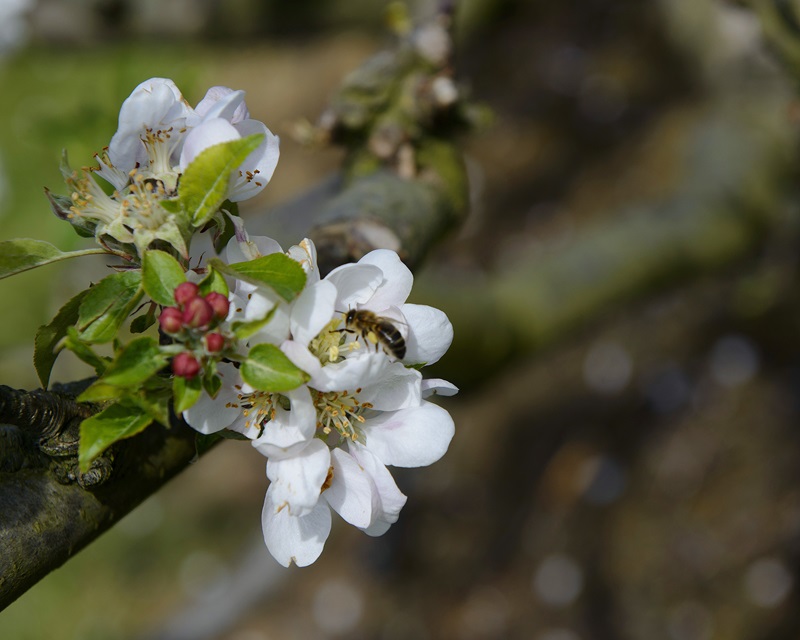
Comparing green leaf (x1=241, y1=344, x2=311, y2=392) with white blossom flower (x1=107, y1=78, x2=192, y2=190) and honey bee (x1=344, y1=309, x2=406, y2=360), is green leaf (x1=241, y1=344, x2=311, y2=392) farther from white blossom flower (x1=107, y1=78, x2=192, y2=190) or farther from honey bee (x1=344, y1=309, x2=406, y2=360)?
white blossom flower (x1=107, y1=78, x2=192, y2=190)

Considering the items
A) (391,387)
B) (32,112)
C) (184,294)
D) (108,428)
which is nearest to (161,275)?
(184,294)

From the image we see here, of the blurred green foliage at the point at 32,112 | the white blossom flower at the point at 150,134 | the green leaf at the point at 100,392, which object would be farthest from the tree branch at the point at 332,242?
the blurred green foliage at the point at 32,112

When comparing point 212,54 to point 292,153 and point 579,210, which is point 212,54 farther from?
point 579,210

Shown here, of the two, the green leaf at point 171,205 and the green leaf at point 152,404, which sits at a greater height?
the green leaf at point 171,205

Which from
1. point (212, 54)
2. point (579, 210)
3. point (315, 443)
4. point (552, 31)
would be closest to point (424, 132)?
point (315, 443)

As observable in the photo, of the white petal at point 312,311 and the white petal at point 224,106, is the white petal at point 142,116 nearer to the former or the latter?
the white petal at point 224,106
